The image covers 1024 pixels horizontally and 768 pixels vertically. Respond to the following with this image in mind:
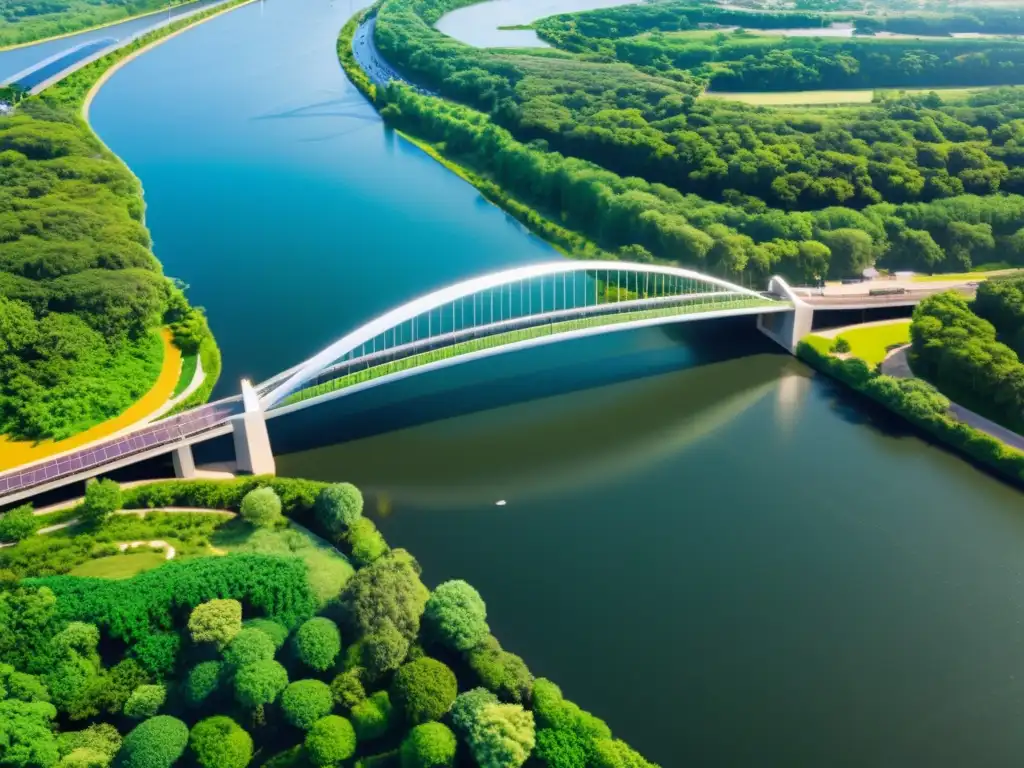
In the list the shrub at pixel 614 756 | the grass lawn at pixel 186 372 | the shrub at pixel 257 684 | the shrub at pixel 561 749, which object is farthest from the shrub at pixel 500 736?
the grass lawn at pixel 186 372

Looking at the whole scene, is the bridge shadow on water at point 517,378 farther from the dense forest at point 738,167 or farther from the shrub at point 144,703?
the shrub at point 144,703

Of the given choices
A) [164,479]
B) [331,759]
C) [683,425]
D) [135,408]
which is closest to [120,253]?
[135,408]

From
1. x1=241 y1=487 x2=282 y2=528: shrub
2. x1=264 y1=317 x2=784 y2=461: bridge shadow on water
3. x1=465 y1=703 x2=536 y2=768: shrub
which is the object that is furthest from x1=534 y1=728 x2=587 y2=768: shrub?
x1=264 y1=317 x2=784 y2=461: bridge shadow on water

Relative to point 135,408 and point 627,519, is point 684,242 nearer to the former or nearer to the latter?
point 627,519

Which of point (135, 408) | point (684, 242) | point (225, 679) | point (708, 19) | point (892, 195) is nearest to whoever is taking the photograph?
point (225, 679)

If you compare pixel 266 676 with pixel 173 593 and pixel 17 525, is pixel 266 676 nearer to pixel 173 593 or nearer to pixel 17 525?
pixel 173 593

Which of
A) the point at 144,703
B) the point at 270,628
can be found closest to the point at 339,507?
the point at 270,628
